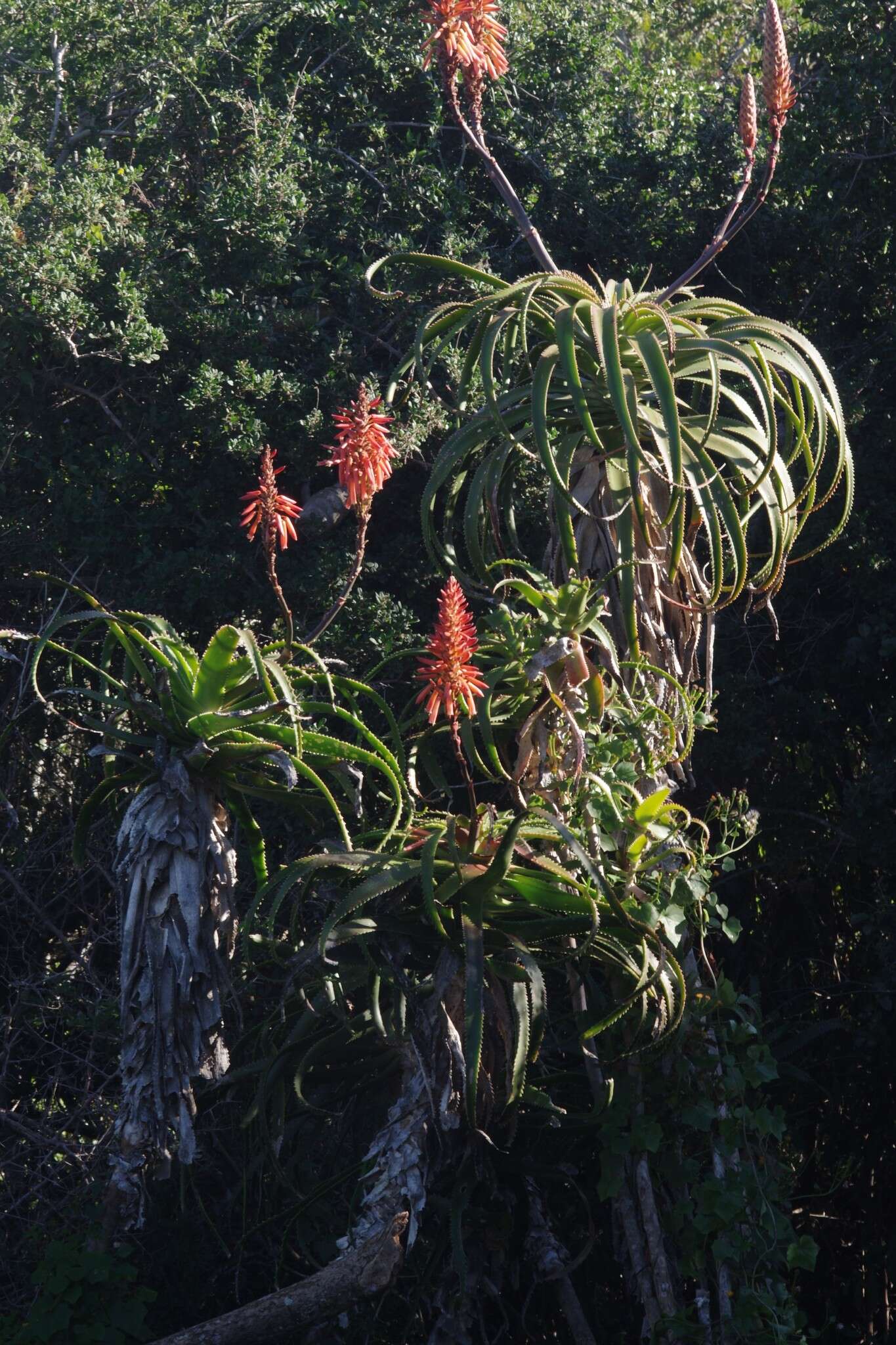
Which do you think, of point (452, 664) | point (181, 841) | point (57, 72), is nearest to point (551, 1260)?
point (181, 841)

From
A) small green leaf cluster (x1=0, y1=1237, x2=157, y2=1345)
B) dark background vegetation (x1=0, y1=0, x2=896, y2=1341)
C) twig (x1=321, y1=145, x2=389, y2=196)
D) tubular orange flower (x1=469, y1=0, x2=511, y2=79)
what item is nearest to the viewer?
tubular orange flower (x1=469, y1=0, x2=511, y2=79)

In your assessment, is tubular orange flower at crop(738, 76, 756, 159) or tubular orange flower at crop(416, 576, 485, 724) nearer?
tubular orange flower at crop(416, 576, 485, 724)

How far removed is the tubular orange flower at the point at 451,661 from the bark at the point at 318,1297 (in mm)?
857

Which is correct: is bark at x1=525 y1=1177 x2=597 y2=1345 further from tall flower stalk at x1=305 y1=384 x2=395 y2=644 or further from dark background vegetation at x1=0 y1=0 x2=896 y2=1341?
tall flower stalk at x1=305 y1=384 x2=395 y2=644

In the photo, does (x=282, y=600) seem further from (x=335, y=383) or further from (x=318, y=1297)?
(x=335, y=383)

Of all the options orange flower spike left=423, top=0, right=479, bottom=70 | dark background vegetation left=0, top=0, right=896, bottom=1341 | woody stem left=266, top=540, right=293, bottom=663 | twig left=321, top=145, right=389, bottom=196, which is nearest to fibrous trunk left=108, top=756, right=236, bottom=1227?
woody stem left=266, top=540, right=293, bottom=663

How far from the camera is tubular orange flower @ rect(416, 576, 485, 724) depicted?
2.06 m

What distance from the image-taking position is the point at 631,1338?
10.3ft

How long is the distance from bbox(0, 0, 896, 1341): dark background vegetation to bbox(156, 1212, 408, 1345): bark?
1.08 meters

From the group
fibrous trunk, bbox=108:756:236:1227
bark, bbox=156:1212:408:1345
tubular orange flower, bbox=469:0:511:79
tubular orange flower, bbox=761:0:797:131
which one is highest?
tubular orange flower, bbox=469:0:511:79

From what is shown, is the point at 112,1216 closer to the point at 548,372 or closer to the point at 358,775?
the point at 358,775

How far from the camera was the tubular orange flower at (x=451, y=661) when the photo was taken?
6.76 feet

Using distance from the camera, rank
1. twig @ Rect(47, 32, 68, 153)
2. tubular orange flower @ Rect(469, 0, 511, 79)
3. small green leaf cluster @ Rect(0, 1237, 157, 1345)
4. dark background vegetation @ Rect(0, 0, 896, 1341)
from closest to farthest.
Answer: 1. tubular orange flower @ Rect(469, 0, 511, 79)
2. small green leaf cluster @ Rect(0, 1237, 157, 1345)
3. dark background vegetation @ Rect(0, 0, 896, 1341)
4. twig @ Rect(47, 32, 68, 153)

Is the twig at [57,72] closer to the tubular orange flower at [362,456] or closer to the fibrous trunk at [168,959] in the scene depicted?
the tubular orange flower at [362,456]
